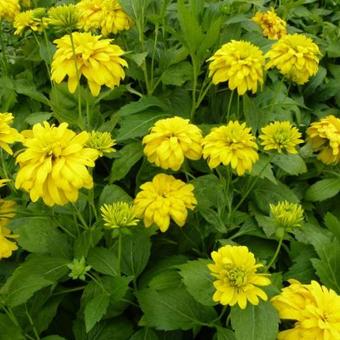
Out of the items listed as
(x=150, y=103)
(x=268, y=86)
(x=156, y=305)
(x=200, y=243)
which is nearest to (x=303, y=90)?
(x=268, y=86)

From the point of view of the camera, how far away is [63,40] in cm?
123

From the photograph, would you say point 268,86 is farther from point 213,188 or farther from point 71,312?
point 71,312

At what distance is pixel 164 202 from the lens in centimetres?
108

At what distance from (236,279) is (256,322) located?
100 millimetres

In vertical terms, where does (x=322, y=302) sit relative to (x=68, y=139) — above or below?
below

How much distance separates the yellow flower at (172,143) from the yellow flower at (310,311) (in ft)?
1.13

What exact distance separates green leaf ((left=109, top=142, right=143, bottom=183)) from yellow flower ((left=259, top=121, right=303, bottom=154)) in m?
0.33

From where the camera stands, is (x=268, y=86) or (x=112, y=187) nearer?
(x=112, y=187)

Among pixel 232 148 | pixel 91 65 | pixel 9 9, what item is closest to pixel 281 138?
pixel 232 148

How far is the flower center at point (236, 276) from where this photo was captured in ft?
2.87

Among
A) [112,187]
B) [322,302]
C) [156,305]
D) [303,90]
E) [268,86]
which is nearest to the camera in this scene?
[322,302]

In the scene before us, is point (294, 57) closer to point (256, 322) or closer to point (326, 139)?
point (326, 139)

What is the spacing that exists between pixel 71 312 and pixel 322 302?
0.60 m

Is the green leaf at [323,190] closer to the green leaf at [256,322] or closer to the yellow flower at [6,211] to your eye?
the green leaf at [256,322]
